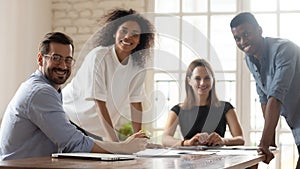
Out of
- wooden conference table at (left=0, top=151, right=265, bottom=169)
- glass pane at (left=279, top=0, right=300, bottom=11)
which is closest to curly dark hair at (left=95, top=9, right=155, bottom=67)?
wooden conference table at (left=0, top=151, right=265, bottom=169)

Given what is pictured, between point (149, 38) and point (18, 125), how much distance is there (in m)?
1.07

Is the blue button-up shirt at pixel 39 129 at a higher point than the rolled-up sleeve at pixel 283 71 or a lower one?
lower

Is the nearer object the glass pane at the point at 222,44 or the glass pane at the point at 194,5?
the glass pane at the point at 222,44

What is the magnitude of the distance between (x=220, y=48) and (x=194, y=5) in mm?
485

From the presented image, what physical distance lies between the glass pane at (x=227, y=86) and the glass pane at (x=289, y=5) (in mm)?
753

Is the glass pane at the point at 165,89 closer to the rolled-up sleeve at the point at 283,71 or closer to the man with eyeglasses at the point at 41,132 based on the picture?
the rolled-up sleeve at the point at 283,71

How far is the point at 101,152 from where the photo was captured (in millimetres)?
2463

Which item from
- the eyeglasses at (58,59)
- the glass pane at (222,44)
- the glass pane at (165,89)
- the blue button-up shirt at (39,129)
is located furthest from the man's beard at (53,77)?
the glass pane at (222,44)

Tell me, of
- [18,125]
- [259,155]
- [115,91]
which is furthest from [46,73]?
[259,155]

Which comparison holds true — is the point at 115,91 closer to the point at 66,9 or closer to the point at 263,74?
the point at 263,74

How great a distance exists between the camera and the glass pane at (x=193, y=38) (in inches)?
221

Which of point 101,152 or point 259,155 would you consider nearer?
point 101,152

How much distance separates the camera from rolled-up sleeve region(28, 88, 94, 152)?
237cm

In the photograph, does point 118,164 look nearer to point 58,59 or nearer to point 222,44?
point 58,59
